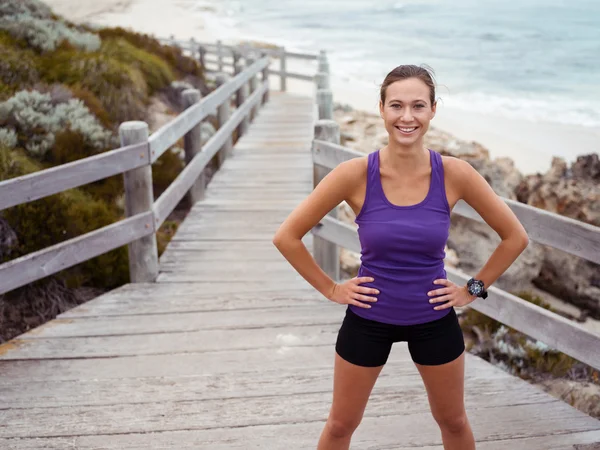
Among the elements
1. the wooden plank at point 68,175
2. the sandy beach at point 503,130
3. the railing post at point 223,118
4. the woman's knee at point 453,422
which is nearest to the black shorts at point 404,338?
the woman's knee at point 453,422

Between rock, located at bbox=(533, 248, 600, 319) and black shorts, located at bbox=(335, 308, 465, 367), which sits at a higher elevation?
black shorts, located at bbox=(335, 308, 465, 367)

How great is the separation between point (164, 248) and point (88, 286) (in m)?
1.09

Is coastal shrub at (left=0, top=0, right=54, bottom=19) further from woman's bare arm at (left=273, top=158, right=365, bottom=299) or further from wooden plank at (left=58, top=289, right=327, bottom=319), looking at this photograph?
woman's bare arm at (left=273, top=158, right=365, bottom=299)

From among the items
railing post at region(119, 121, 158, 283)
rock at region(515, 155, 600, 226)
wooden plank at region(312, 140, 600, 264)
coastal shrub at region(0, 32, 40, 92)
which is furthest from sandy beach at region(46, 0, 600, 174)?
coastal shrub at region(0, 32, 40, 92)

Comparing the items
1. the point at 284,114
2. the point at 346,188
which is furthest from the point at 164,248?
the point at 284,114

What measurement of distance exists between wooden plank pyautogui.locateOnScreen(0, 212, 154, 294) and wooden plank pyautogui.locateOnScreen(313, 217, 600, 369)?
2.19 m

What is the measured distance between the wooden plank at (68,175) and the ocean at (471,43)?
197 inches

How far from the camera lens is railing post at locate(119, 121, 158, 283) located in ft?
15.8

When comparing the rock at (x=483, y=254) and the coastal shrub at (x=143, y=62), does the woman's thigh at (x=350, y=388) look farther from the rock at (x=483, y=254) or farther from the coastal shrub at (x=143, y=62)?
the coastal shrub at (x=143, y=62)

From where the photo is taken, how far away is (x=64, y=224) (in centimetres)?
522

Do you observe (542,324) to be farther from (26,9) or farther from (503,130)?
(503,130)

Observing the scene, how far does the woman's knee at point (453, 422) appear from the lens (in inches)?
87.6

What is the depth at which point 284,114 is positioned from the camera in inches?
561

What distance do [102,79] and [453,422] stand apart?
7702 mm
